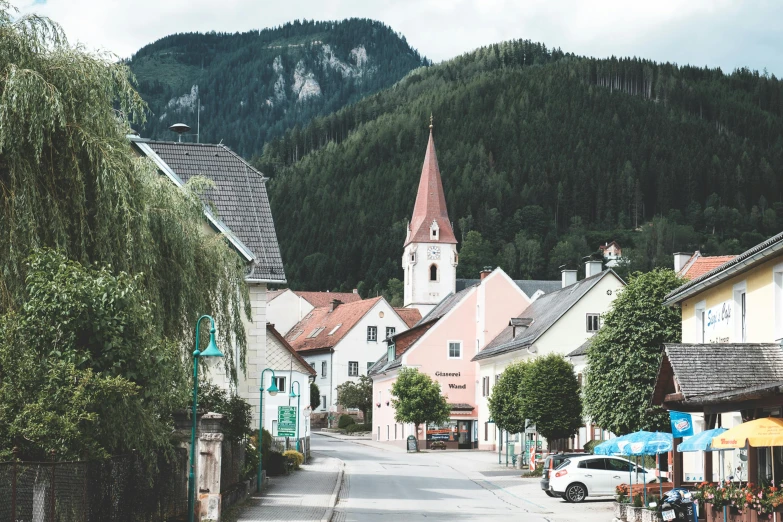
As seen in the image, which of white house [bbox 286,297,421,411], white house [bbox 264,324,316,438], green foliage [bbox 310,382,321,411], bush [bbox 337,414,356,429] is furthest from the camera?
white house [bbox 286,297,421,411]

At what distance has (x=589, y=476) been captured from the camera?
1371 inches

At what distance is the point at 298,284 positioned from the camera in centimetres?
18538

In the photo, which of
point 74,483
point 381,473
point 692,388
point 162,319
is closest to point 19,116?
point 162,319

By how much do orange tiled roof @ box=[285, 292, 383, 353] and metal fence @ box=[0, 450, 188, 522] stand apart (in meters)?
83.3

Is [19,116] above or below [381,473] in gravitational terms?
above

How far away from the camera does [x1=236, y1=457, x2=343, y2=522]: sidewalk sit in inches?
1019

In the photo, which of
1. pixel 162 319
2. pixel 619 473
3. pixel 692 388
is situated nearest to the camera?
pixel 162 319

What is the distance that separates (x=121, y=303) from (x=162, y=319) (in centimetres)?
484

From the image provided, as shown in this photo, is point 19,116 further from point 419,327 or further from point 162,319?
point 419,327

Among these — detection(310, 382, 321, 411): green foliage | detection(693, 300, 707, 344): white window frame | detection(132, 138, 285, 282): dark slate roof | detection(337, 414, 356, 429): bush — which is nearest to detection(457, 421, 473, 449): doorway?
detection(337, 414, 356, 429): bush

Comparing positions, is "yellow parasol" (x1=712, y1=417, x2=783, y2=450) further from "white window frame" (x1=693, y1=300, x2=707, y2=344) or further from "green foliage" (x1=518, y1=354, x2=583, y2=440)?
"green foliage" (x1=518, y1=354, x2=583, y2=440)

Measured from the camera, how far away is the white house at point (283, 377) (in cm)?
5338

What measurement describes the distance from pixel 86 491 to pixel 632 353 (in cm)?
2167

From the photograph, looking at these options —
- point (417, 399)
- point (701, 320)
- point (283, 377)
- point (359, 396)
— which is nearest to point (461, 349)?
point (417, 399)
